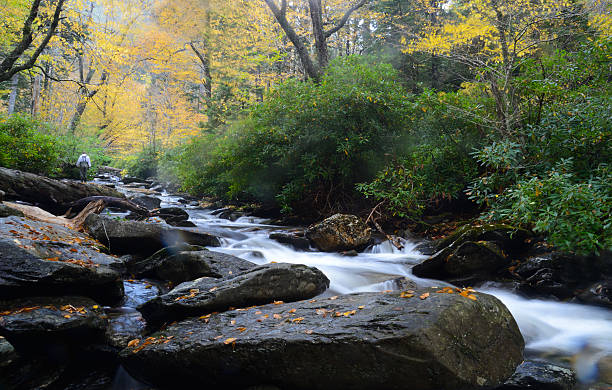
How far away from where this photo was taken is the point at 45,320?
341 cm

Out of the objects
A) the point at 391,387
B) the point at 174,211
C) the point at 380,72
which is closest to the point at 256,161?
the point at 174,211

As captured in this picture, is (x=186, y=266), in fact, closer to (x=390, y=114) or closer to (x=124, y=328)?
(x=124, y=328)

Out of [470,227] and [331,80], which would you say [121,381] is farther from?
[331,80]

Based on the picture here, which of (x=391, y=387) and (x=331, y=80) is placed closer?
(x=391, y=387)

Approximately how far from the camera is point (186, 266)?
553 centimetres

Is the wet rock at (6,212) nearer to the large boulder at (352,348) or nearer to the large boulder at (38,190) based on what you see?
the large boulder at (38,190)

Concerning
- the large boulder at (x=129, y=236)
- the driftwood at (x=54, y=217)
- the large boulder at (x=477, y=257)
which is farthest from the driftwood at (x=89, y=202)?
the large boulder at (x=477, y=257)

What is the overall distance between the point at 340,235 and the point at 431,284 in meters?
2.45

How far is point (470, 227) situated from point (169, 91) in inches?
1059

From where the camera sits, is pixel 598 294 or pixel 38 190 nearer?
pixel 598 294

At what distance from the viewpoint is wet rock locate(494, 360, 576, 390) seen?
2.98m

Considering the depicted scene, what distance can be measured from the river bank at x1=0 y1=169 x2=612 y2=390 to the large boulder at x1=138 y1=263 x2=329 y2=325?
7 cm

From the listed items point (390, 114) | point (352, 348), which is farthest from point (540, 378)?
point (390, 114)

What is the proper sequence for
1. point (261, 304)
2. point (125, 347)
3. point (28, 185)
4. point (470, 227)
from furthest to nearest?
point (28, 185)
point (470, 227)
point (261, 304)
point (125, 347)
